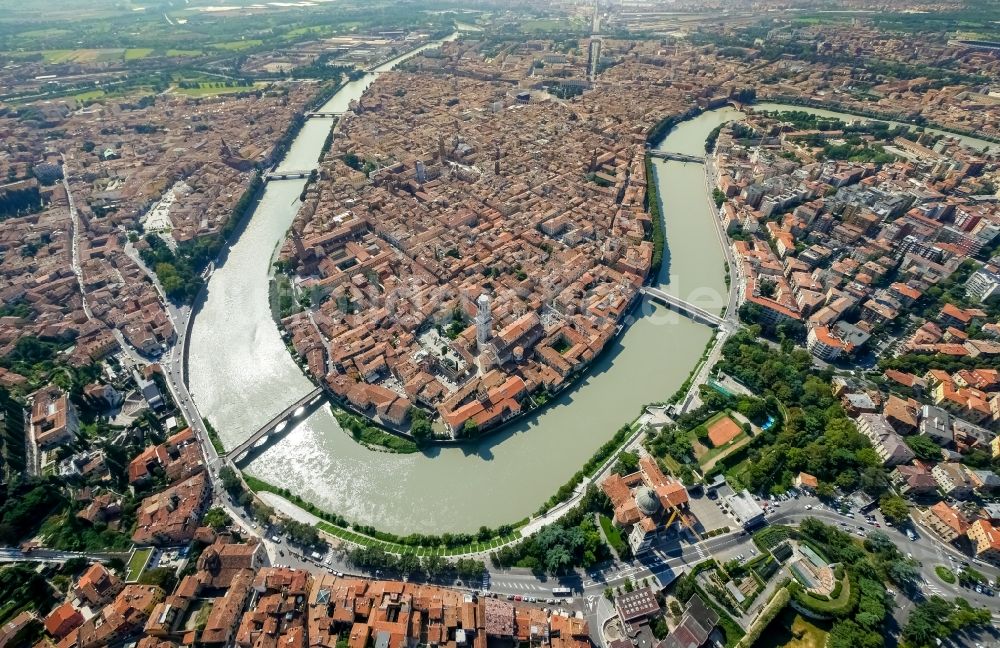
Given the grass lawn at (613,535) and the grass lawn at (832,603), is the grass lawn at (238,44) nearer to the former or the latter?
the grass lawn at (613,535)

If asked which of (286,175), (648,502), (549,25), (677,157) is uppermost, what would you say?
(549,25)

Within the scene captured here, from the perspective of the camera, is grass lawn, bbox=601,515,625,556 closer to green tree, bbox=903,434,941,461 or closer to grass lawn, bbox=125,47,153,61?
green tree, bbox=903,434,941,461

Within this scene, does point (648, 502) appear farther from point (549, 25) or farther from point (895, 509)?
point (549, 25)

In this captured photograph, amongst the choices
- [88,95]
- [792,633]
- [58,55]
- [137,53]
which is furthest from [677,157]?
[58,55]

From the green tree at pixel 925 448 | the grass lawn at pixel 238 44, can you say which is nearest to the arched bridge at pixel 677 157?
the green tree at pixel 925 448

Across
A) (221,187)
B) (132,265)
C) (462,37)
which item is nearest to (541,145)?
(221,187)

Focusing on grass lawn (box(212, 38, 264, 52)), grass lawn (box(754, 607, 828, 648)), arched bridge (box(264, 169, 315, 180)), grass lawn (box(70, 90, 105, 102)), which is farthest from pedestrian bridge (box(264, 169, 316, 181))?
grass lawn (box(212, 38, 264, 52))
